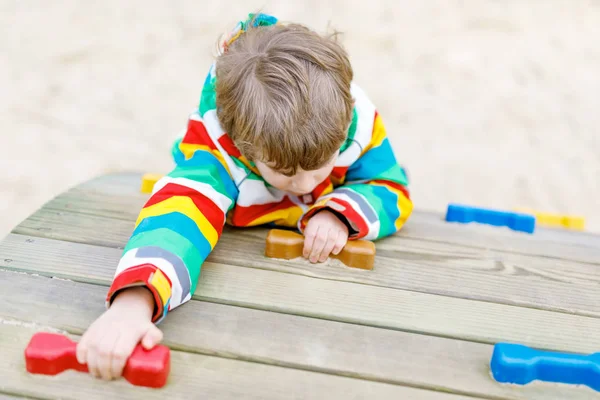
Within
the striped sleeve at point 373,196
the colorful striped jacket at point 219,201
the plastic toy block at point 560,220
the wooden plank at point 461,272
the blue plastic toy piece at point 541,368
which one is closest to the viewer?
the blue plastic toy piece at point 541,368

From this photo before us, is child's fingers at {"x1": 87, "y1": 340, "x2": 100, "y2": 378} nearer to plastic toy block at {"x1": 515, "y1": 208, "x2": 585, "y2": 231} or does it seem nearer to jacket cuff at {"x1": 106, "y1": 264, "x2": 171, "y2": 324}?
jacket cuff at {"x1": 106, "y1": 264, "x2": 171, "y2": 324}

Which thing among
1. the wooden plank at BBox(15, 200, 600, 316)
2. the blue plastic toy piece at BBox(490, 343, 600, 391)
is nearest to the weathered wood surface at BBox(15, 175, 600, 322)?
the wooden plank at BBox(15, 200, 600, 316)

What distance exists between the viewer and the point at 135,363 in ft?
3.29

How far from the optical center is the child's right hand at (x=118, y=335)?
3.31 ft

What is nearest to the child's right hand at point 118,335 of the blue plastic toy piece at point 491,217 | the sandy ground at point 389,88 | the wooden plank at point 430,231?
the wooden plank at point 430,231

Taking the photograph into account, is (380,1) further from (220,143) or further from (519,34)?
(220,143)

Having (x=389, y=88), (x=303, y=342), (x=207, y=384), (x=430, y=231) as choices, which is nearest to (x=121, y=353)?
(x=207, y=384)

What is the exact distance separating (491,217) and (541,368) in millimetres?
765

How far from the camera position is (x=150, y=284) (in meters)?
1.12

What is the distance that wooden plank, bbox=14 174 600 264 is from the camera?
1.59m

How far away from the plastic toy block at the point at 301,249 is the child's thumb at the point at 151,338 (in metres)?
0.41

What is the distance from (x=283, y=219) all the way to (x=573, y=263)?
0.71 m

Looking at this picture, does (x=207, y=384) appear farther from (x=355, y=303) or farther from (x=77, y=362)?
(x=355, y=303)

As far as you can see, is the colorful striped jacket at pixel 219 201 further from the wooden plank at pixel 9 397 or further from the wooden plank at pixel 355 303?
the wooden plank at pixel 9 397
